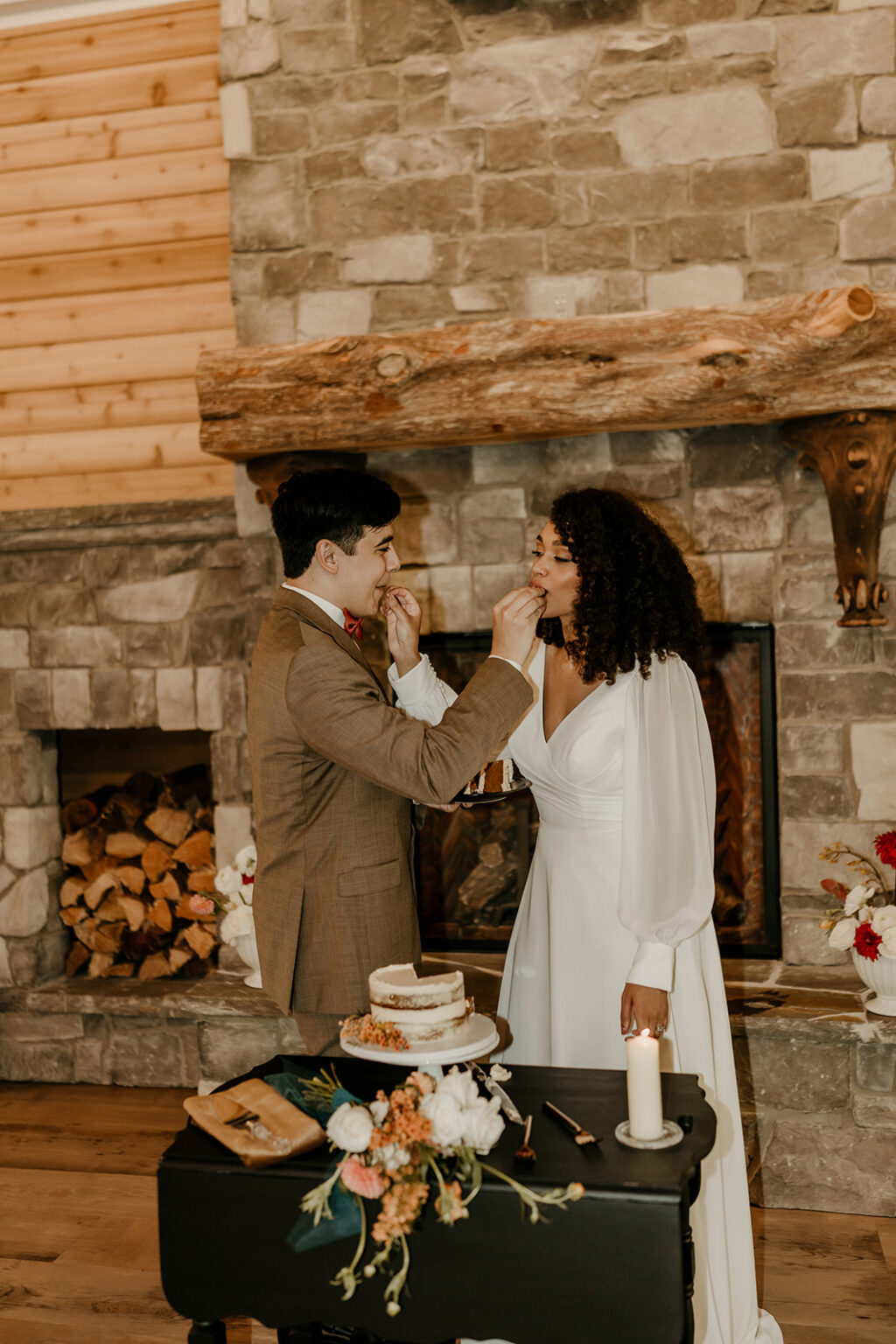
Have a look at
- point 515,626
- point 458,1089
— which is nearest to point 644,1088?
point 458,1089

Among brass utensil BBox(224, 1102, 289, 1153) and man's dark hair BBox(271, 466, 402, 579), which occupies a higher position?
man's dark hair BBox(271, 466, 402, 579)

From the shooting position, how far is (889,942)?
2.77m

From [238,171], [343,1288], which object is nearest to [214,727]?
[238,171]

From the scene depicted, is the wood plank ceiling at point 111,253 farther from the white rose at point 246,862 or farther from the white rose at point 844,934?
the white rose at point 844,934

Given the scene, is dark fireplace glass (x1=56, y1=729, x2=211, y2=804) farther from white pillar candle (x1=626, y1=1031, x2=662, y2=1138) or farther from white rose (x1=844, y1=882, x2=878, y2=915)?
white pillar candle (x1=626, y1=1031, x2=662, y2=1138)

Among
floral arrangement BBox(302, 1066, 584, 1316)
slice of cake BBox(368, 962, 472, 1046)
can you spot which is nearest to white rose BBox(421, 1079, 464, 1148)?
floral arrangement BBox(302, 1066, 584, 1316)

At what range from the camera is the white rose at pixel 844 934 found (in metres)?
2.85

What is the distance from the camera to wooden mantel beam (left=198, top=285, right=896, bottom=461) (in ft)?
9.09

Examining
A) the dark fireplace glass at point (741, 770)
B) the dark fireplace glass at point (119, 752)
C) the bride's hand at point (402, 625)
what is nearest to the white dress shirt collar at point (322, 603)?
the bride's hand at point (402, 625)

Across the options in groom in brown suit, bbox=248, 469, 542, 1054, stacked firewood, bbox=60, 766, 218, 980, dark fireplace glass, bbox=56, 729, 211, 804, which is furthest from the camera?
dark fireplace glass, bbox=56, 729, 211, 804

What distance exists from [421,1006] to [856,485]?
1877 mm

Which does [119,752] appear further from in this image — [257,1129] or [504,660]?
[257,1129]

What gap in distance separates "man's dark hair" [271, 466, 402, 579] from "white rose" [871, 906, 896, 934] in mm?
1627

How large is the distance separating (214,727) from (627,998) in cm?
201
